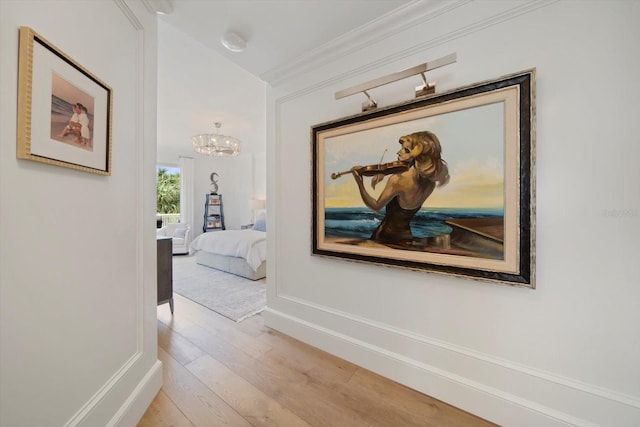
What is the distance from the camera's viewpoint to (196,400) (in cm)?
148

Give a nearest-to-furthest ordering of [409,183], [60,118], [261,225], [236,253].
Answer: [60,118], [409,183], [236,253], [261,225]

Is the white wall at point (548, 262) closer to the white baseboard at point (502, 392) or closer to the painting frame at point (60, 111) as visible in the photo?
the white baseboard at point (502, 392)

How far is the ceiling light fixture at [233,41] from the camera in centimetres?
179

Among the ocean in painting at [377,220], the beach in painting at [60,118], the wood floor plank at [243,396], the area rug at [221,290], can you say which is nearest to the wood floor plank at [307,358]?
the wood floor plank at [243,396]

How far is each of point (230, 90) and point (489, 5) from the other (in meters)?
2.78

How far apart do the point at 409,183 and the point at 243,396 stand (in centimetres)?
173

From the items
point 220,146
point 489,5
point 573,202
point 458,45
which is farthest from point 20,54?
point 220,146

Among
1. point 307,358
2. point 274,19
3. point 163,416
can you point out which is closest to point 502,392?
point 307,358

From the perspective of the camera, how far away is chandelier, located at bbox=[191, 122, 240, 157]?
4.20m

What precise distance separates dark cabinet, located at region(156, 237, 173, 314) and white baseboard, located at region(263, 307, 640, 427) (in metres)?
2.08

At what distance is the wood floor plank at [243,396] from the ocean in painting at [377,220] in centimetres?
117

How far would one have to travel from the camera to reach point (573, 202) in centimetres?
116

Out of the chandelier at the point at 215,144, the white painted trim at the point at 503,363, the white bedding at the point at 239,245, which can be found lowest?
the white painted trim at the point at 503,363

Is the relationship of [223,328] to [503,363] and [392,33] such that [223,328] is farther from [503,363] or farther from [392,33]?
[392,33]
